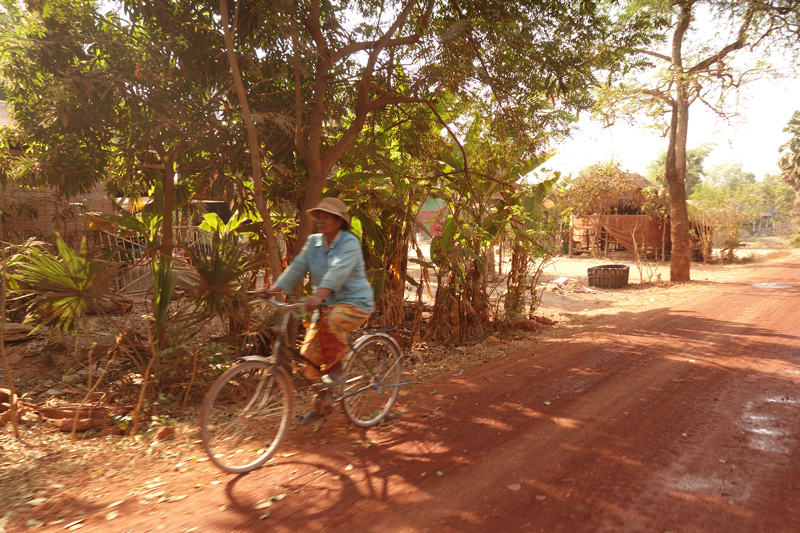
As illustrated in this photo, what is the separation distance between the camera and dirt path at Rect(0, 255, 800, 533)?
2.77m

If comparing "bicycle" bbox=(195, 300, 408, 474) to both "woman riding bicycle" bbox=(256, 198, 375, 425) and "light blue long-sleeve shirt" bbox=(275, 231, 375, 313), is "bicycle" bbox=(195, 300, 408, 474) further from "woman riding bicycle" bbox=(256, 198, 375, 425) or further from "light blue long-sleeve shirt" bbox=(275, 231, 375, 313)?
"light blue long-sleeve shirt" bbox=(275, 231, 375, 313)

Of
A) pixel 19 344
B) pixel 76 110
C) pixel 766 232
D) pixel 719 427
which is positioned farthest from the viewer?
pixel 766 232

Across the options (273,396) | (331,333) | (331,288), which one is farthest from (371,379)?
(331,288)

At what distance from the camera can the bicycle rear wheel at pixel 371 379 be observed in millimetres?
4074

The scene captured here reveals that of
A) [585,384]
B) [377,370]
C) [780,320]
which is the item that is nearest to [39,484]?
[377,370]

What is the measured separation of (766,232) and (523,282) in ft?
A: 195

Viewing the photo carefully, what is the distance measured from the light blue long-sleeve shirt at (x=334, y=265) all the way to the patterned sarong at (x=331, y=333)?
0.32 ft

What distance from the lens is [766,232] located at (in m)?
53.3

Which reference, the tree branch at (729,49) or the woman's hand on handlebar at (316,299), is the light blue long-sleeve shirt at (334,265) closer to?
the woman's hand on handlebar at (316,299)

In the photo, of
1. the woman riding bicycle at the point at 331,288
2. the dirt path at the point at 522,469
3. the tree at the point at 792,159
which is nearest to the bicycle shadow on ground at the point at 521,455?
the dirt path at the point at 522,469

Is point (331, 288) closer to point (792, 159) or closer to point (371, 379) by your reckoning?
point (371, 379)

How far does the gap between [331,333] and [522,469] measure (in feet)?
5.56

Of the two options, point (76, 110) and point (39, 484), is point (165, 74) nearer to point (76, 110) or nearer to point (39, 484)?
point (76, 110)

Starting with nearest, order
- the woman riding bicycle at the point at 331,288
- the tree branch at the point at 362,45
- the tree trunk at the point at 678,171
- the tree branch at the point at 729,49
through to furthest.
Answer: the woman riding bicycle at the point at 331,288 → the tree branch at the point at 362,45 → the tree branch at the point at 729,49 → the tree trunk at the point at 678,171
